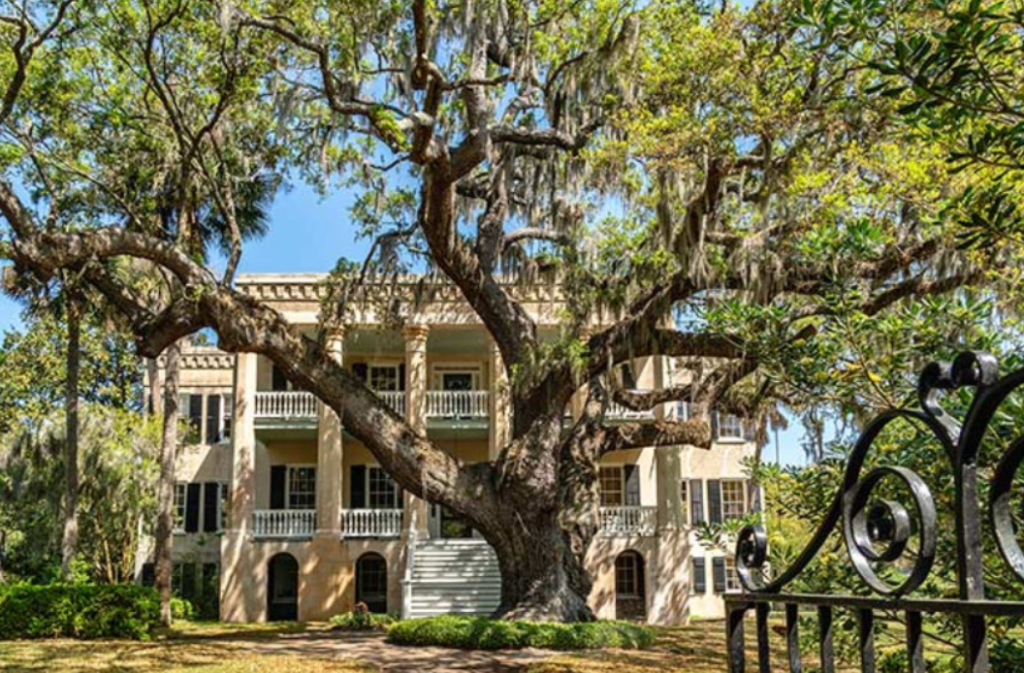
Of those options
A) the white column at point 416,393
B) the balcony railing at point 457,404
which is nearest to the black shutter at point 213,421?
the balcony railing at point 457,404

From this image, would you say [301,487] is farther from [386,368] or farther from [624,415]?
[624,415]

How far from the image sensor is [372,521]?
79.1 feet

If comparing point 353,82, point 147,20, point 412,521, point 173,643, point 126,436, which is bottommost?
point 173,643

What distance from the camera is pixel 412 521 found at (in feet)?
76.2

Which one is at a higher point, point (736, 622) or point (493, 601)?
point (736, 622)

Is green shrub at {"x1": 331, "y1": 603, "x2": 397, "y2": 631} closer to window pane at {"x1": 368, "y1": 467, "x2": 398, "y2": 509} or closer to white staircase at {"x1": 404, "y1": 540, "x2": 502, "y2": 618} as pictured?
white staircase at {"x1": 404, "y1": 540, "x2": 502, "y2": 618}

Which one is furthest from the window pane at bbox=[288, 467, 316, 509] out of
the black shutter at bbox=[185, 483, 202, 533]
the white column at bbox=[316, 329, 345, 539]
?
the black shutter at bbox=[185, 483, 202, 533]

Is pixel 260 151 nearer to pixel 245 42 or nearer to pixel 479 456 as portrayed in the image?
pixel 245 42

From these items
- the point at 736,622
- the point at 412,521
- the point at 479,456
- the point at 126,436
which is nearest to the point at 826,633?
the point at 736,622

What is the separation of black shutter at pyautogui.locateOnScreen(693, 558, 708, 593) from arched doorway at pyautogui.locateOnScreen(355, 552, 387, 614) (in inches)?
325

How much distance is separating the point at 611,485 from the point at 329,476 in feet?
24.0

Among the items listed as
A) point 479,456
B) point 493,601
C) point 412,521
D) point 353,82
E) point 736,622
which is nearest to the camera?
point 736,622

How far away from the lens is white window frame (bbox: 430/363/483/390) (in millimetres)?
26562

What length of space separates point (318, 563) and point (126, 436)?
22.2 feet
